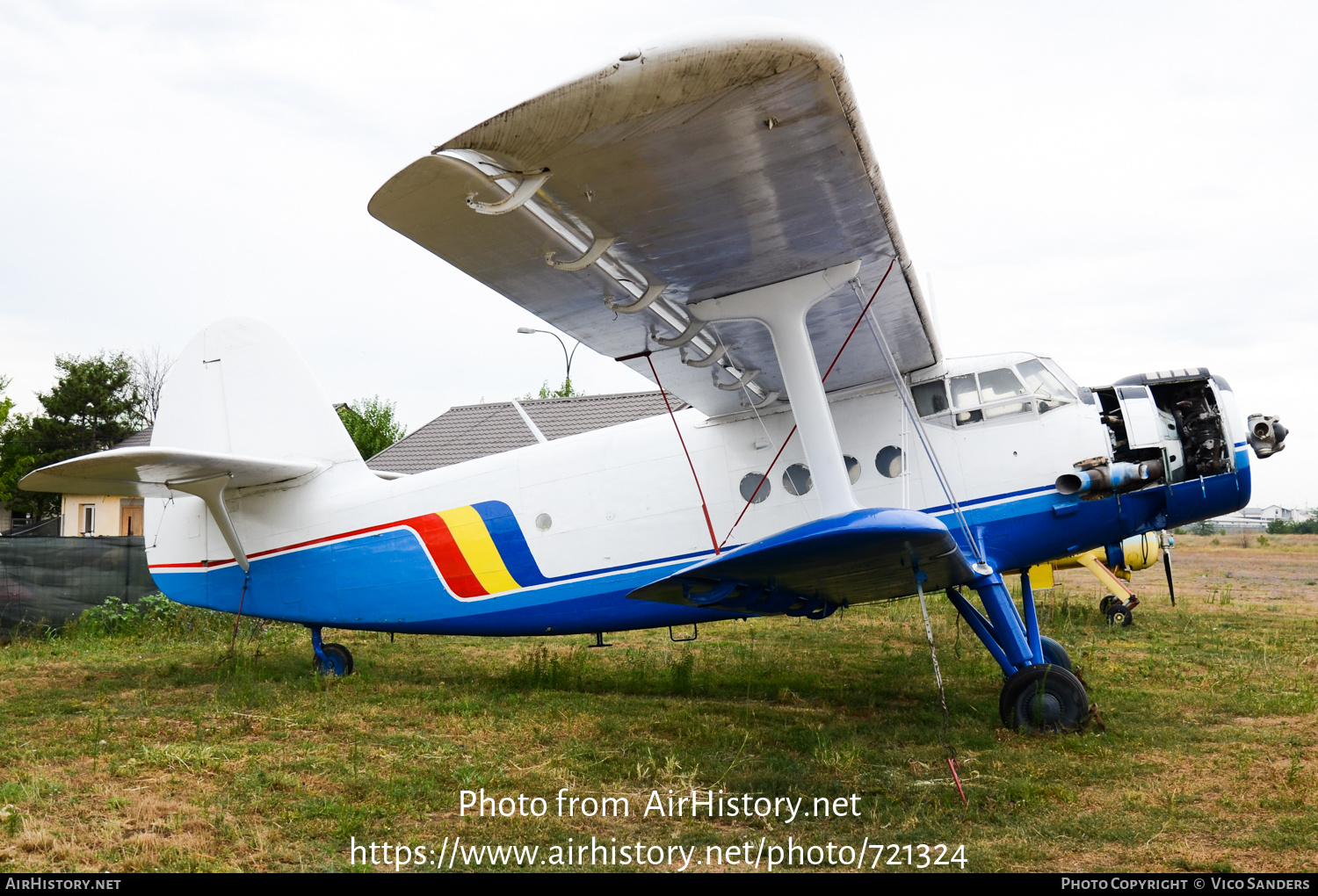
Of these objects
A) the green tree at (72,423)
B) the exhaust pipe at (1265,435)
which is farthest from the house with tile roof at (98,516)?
the exhaust pipe at (1265,435)

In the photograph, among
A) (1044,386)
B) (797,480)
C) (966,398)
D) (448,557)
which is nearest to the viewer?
(1044,386)

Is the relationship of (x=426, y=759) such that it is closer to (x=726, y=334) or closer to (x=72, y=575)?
(x=726, y=334)

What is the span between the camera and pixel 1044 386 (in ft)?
21.8

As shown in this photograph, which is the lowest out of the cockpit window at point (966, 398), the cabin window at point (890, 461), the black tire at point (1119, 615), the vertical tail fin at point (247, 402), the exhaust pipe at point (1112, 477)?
the black tire at point (1119, 615)

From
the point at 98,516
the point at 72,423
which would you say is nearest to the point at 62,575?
the point at 98,516

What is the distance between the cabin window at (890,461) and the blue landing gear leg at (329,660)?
5493 millimetres

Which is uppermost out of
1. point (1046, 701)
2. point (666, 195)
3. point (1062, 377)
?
point (666, 195)

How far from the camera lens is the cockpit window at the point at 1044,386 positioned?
6584 mm

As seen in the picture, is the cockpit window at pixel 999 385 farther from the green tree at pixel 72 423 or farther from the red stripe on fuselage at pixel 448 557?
the green tree at pixel 72 423

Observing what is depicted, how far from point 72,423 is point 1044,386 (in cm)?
4965

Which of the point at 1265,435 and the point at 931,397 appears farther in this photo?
the point at 931,397

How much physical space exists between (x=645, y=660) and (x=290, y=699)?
390 centimetres

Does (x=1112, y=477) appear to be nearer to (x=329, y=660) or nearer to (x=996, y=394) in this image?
(x=996, y=394)

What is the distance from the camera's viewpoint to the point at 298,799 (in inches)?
184
